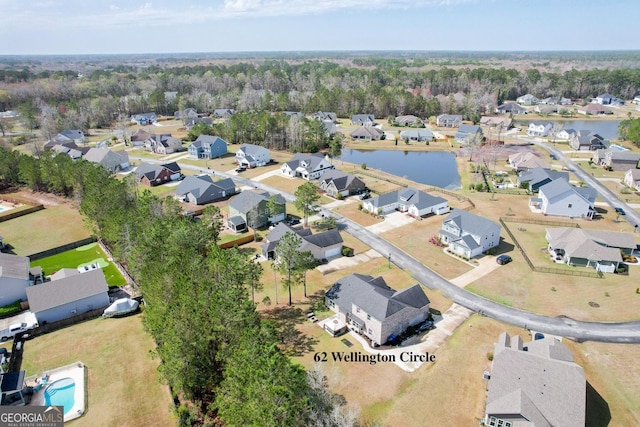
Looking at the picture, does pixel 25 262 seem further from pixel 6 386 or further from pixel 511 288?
pixel 511 288

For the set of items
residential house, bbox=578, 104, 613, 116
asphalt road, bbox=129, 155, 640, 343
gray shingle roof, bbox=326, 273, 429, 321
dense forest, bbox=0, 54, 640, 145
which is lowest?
asphalt road, bbox=129, 155, 640, 343

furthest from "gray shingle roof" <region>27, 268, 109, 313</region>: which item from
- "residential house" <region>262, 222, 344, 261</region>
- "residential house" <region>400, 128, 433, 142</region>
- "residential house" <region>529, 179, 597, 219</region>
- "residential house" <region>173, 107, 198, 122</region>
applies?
"residential house" <region>173, 107, 198, 122</region>

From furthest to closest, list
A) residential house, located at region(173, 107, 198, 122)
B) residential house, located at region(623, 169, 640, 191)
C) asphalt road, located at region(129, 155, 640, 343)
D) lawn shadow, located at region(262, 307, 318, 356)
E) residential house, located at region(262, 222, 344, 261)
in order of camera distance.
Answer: residential house, located at region(173, 107, 198, 122) < residential house, located at region(623, 169, 640, 191) < residential house, located at region(262, 222, 344, 261) < asphalt road, located at region(129, 155, 640, 343) < lawn shadow, located at region(262, 307, 318, 356)

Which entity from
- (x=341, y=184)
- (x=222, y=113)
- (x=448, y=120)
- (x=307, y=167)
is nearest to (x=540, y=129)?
(x=448, y=120)

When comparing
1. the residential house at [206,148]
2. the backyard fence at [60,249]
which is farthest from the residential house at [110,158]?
the backyard fence at [60,249]

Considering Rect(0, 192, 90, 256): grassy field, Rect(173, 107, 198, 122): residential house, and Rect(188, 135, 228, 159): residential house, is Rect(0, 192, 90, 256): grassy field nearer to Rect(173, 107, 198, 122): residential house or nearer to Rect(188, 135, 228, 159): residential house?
Rect(188, 135, 228, 159): residential house

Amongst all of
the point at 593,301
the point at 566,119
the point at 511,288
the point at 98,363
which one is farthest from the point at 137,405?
the point at 566,119

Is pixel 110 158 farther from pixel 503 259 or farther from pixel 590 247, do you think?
pixel 590 247
